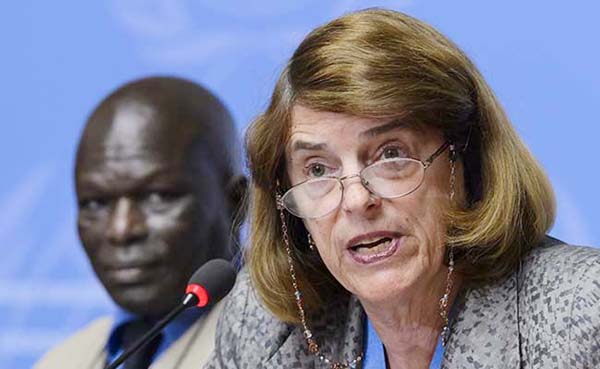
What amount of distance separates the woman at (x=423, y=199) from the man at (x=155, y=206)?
43 cm

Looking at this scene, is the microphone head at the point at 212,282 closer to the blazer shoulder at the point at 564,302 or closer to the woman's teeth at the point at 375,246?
the woman's teeth at the point at 375,246

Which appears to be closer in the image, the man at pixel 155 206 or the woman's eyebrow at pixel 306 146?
the woman's eyebrow at pixel 306 146

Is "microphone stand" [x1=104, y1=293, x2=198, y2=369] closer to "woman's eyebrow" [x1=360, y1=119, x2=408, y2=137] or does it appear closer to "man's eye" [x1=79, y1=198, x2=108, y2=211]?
"woman's eyebrow" [x1=360, y1=119, x2=408, y2=137]

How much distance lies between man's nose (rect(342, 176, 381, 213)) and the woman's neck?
0.15 m

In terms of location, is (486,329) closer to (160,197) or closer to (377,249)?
(377,249)

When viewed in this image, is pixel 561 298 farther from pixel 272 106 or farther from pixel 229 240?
pixel 229 240

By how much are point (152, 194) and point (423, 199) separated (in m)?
0.70

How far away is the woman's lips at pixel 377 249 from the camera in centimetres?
170

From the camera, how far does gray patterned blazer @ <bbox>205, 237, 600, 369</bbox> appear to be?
5.39 ft

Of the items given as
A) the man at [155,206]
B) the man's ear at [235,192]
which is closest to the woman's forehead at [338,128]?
the man at [155,206]

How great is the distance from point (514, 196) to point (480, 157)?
0.07m

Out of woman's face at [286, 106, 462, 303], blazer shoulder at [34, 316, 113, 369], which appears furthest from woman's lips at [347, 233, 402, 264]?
blazer shoulder at [34, 316, 113, 369]

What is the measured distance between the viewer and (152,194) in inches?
90.1

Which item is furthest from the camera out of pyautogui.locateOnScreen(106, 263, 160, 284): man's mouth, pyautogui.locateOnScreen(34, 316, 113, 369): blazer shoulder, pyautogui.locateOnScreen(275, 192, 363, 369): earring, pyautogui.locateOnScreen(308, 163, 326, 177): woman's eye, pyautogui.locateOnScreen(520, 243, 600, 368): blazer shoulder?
pyautogui.locateOnScreen(34, 316, 113, 369): blazer shoulder
